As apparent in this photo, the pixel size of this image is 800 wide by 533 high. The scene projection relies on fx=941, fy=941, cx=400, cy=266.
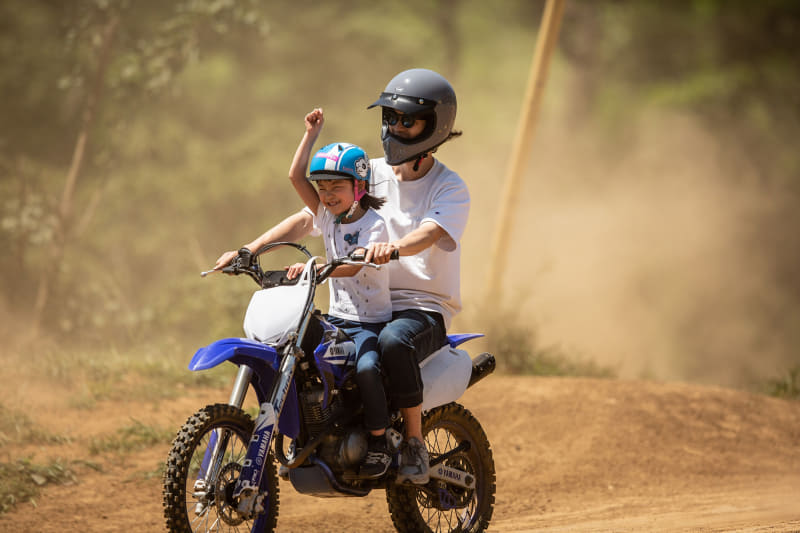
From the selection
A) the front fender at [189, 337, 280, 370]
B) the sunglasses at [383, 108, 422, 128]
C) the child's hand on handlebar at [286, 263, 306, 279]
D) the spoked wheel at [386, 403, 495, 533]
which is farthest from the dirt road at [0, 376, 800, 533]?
the sunglasses at [383, 108, 422, 128]

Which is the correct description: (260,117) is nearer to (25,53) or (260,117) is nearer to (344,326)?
(25,53)

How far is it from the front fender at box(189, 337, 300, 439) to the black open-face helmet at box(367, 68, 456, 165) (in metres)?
1.33

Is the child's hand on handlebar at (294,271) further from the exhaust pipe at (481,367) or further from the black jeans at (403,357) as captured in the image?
the exhaust pipe at (481,367)

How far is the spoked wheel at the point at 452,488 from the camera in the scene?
4.88 meters

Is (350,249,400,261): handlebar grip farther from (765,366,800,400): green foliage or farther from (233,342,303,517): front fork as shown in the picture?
(765,366,800,400): green foliage

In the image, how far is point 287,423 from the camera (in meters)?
4.39

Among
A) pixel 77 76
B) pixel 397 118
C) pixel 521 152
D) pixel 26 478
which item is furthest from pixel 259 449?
pixel 77 76

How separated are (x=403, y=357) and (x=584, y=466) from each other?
3380 mm

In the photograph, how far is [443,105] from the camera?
5039mm

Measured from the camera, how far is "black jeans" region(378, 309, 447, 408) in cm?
452

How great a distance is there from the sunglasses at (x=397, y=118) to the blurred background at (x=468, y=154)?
757 centimetres

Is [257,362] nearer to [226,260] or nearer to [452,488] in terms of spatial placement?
[226,260]

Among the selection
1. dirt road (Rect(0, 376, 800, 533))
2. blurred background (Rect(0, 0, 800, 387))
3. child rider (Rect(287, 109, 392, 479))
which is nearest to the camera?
child rider (Rect(287, 109, 392, 479))

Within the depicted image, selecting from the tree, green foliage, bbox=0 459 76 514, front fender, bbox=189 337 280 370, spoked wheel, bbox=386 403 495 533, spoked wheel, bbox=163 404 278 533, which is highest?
the tree
